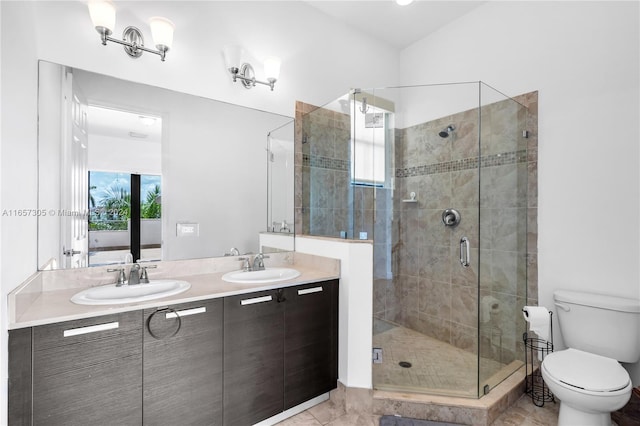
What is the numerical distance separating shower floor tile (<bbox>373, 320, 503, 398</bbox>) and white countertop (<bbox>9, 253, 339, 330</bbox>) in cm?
65

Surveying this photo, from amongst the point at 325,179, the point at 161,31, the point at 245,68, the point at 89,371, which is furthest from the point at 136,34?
the point at 89,371

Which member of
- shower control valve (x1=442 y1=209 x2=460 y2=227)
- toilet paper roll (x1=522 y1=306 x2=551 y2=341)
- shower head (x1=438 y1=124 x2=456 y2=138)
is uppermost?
shower head (x1=438 y1=124 x2=456 y2=138)

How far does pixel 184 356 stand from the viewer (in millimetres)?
1537

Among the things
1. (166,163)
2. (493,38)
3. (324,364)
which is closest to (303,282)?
(324,364)

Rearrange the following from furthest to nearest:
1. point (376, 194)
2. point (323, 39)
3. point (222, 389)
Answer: point (323, 39) < point (376, 194) < point (222, 389)

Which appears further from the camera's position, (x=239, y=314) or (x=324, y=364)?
(x=324, y=364)

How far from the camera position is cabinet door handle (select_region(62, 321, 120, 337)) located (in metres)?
1.27

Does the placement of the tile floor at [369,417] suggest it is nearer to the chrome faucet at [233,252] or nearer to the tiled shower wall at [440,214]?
the tiled shower wall at [440,214]

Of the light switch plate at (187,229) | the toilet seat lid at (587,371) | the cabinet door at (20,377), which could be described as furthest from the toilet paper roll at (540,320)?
the cabinet door at (20,377)

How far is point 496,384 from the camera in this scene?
211 cm

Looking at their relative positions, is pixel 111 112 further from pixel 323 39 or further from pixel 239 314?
pixel 323 39

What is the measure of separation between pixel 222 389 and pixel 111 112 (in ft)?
5.53

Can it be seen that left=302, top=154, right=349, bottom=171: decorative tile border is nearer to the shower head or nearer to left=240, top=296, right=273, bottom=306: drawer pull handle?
the shower head

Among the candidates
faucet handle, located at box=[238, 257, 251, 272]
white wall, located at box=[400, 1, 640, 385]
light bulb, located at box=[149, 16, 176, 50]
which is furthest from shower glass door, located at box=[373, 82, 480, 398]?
light bulb, located at box=[149, 16, 176, 50]
